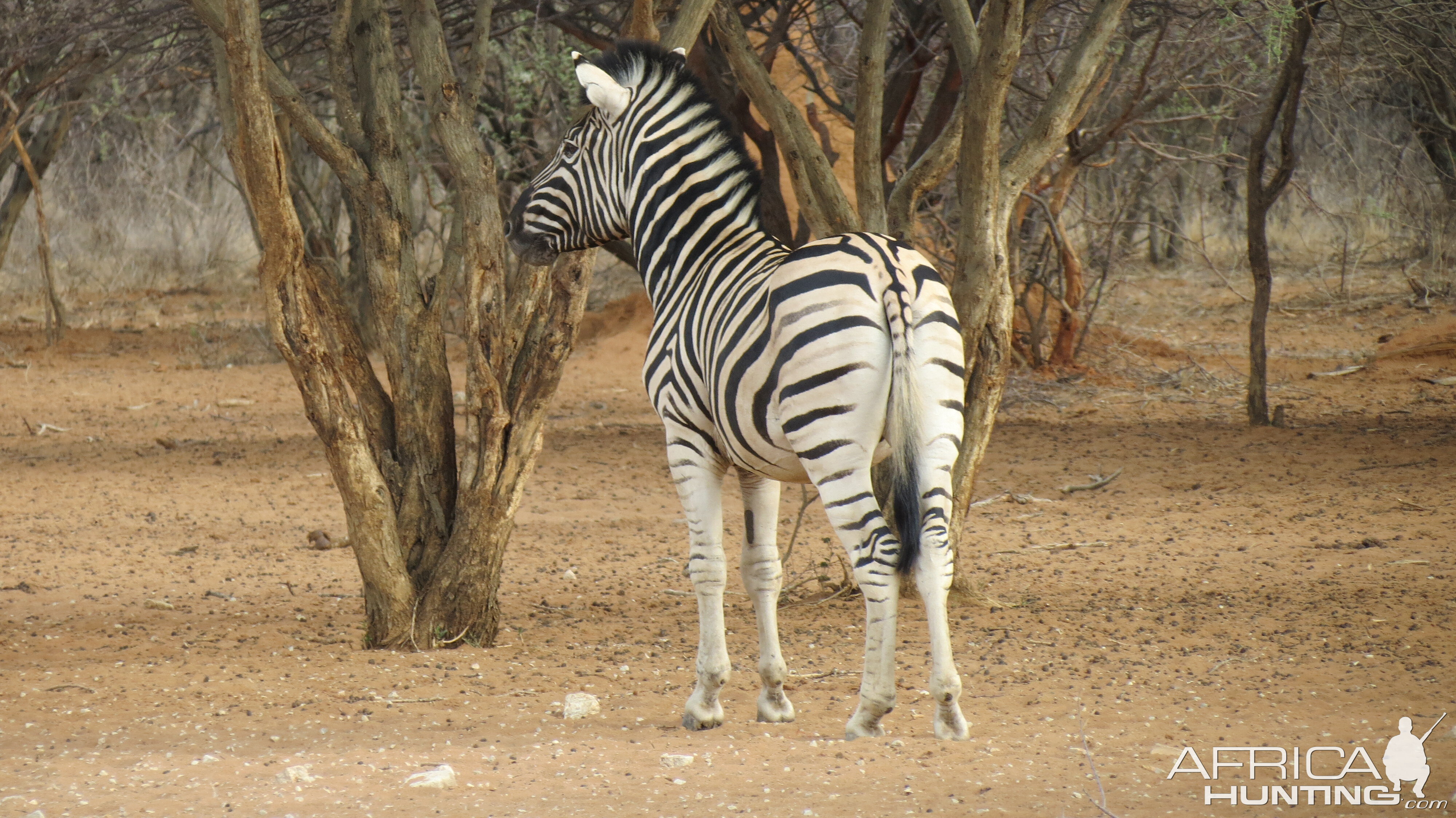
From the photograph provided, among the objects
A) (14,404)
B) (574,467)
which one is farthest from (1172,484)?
(14,404)

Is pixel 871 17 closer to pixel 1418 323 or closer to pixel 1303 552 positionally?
pixel 1303 552

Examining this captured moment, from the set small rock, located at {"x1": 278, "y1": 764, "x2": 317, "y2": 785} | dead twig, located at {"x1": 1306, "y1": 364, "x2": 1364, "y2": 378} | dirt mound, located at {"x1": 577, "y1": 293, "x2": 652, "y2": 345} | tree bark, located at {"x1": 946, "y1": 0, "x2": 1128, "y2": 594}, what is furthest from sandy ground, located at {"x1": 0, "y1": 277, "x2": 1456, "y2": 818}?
dirt mound, located at {"x1": 577, "y1": 293, "x2": 652, "y2": 345}

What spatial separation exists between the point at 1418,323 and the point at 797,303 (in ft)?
40.2

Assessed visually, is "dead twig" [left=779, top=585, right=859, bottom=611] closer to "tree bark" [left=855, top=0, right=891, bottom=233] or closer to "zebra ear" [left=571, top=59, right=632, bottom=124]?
"tree bark" [left=855, top=0, right=891, bottom=233]

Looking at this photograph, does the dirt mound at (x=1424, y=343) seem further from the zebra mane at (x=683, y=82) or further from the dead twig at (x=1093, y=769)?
the zebra mane at (x=683, y=82)

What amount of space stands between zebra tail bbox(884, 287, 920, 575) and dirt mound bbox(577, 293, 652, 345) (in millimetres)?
10585

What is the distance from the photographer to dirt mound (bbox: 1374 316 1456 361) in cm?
1162

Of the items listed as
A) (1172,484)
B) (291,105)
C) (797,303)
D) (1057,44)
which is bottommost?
(1172,484)

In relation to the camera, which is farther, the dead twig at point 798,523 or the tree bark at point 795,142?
the dead twig at point 798,523

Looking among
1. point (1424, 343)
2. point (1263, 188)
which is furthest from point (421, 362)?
point (1424, 343)

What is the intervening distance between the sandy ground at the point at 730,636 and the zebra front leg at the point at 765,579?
9cm

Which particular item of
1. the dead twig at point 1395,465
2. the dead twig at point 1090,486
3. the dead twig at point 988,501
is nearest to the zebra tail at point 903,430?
the dead twig at point 988,501

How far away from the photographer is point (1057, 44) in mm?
9625

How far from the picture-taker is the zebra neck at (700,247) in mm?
4023
